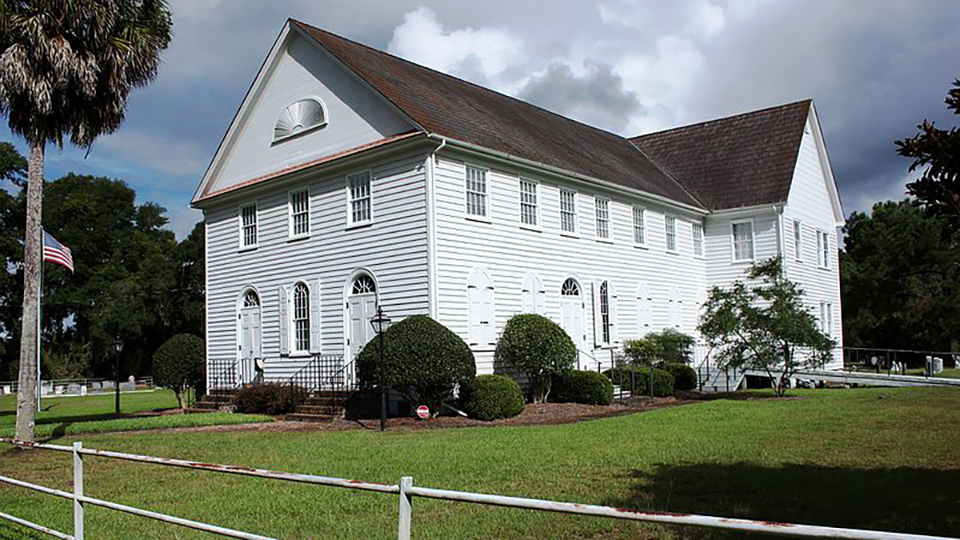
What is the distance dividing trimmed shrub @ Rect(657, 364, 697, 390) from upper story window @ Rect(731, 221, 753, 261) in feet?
20.9

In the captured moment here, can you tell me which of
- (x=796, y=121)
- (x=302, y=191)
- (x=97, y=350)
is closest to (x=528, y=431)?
(x=302, y=191)

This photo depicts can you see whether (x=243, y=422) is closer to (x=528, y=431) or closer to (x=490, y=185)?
(x=528, y=431)

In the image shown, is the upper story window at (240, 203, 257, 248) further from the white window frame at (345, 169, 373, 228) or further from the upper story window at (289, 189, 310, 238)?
the white window frame at (345, 169, 373, 228)

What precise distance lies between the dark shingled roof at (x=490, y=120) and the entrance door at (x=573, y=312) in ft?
11.2

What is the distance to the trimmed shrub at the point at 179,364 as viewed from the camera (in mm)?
24375

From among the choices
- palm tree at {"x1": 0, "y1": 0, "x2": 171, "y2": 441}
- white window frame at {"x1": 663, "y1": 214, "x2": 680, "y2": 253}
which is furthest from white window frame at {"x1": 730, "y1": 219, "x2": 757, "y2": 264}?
palm tree at {"x1": 0, "y1": 0, "x2": 171, "y2": 441}

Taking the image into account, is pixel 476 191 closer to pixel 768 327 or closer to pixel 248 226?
pixel 248 226

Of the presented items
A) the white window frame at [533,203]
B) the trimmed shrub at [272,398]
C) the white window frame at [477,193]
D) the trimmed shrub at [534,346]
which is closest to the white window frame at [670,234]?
the white window frame at [533,203]

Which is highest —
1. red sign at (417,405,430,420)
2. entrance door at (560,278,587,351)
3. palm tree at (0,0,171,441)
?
palm tree at (0,0,171,441)

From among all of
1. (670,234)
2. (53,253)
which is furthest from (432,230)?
(53,253)

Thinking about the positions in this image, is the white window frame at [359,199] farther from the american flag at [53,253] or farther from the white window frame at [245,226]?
the american flag at [53,253]

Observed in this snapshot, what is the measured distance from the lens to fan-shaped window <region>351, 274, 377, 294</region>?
67.4 ft

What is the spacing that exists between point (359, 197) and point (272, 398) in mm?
5612

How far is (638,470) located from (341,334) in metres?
12.8
